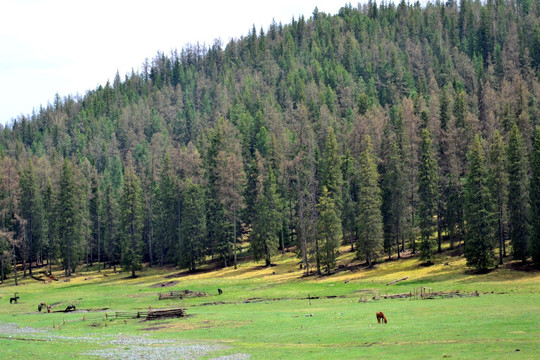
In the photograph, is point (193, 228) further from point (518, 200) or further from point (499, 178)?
point (518, 200)

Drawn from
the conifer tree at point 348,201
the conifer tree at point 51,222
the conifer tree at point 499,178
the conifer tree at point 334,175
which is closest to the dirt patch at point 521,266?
the conifer tree at point 499,178

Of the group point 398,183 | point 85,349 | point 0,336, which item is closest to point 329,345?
point 85,349

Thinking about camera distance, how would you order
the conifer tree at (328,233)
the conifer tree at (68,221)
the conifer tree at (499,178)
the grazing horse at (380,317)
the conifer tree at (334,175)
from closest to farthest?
the grazing horse at (380,317) < the conifer tree at (499,178) < the conifer tree at (328,233) < the conifer tree at (334,175) < the conifer tree at (68,221)

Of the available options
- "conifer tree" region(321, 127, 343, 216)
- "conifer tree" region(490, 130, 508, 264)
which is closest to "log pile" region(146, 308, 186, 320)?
"conifer tree" region(490, 130, 508, 264)

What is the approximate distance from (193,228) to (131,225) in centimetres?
1336

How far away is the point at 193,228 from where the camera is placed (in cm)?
9638

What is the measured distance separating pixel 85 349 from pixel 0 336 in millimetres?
10671

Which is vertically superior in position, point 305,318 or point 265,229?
point 265,229

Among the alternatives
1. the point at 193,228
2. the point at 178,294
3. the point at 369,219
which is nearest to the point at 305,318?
the point at 178,294

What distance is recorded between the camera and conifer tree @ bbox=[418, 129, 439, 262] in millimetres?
75812

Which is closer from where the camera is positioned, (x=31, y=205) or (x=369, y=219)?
(x=369, y=219)

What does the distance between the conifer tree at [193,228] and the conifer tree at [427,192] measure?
3726cm

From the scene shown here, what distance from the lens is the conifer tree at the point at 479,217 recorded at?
216 ft

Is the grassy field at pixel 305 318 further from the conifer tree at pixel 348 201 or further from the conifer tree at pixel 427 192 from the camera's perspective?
the conifer tree at pixel 348 201
